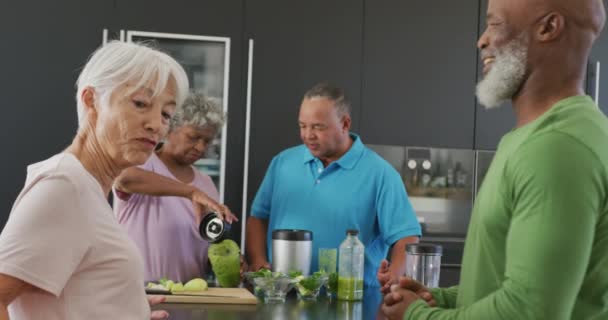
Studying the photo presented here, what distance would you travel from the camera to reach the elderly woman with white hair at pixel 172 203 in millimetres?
2275

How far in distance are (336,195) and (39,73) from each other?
5.56 feet

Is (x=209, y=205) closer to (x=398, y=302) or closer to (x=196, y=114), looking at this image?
(x=196, y=114)

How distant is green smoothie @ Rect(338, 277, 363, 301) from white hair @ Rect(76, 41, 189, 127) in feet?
3.43

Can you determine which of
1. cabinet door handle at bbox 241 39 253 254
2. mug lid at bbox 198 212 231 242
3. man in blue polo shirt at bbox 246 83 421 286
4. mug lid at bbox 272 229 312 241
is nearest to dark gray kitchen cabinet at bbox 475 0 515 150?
cabinet door handle at bbox 241 39 253 254

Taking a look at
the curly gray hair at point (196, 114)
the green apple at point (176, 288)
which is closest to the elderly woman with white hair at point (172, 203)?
the curly gray hair at point (196, 114)

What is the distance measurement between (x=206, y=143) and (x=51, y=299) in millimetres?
1443

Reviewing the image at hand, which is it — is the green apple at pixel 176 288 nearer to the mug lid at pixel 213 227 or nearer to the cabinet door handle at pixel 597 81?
the mug lid at pixel 213 227

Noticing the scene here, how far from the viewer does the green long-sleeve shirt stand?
1.00 m

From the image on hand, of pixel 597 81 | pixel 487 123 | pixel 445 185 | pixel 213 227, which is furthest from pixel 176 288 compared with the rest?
pixel 597 81

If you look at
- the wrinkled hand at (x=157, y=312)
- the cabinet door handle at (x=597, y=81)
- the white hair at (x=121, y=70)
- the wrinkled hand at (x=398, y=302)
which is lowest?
the wrinkled hand at (x=157, y=312)

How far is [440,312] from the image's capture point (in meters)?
1.17

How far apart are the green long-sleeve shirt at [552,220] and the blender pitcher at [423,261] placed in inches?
35.7

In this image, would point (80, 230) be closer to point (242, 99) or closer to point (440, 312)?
point (440, 312)

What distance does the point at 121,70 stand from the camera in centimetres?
123
